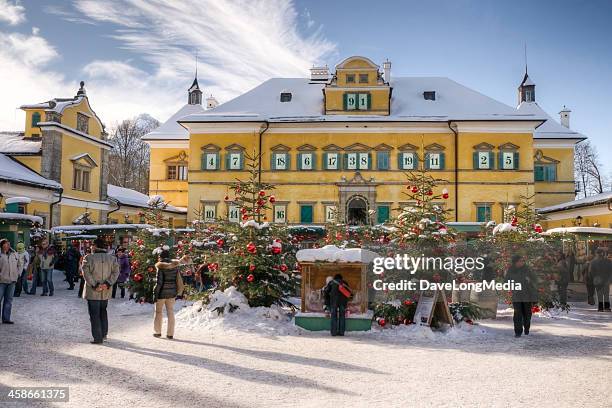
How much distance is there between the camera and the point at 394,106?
1547 inches

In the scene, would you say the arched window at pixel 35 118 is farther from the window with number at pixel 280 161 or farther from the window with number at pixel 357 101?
the window with number at pixel 357 101

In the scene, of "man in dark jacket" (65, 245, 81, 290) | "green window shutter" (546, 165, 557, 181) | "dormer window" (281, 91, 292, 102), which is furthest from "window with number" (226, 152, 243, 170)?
"green window shutter" (546, 165, 557, 181)

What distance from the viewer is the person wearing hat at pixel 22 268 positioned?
15.2 metres

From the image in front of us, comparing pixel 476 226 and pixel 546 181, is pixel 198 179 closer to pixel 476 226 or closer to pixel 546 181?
pixel 476 226

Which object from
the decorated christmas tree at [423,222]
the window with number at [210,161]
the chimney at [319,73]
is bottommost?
the decorated christmas tree at [423,222]

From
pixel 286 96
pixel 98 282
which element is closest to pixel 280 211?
pixel 286 96

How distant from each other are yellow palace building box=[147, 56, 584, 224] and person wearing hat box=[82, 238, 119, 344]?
26183mm

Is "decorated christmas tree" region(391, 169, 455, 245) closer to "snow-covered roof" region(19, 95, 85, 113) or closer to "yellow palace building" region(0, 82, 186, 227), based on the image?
"yellow palace building" region(0, 82, 186, 227)

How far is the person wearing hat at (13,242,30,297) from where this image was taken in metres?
15.2

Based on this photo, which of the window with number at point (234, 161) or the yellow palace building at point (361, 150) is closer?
the yellow palace building at point (361, 150)

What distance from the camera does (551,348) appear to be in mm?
10109

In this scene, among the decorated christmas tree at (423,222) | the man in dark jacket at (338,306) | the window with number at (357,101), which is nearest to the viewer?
the man in dark jacket at (338,306)

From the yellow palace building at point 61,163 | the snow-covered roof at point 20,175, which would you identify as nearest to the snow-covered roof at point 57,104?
the yellow palace building at point 61,163

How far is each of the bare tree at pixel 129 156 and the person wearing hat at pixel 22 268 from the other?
1603 inches
